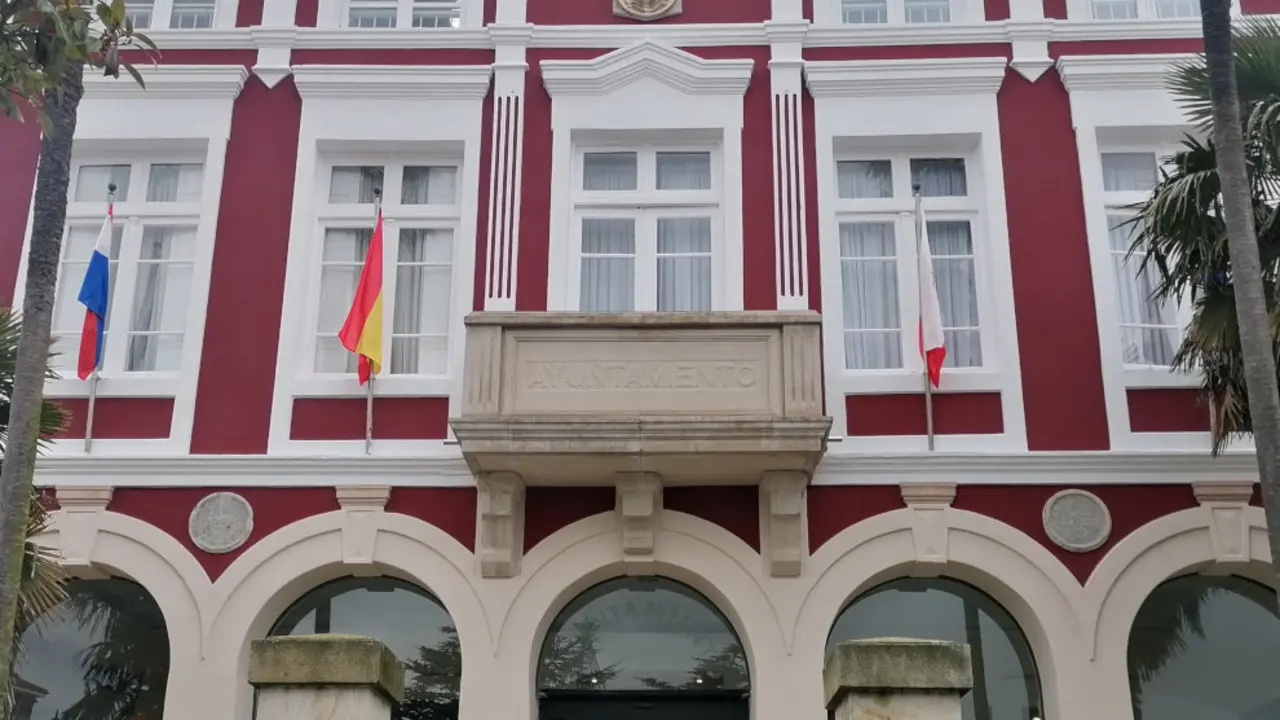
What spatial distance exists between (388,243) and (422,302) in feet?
2.33

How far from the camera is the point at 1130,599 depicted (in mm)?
11609

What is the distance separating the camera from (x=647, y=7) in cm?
1377

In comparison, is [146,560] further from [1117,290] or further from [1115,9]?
[1115,9]

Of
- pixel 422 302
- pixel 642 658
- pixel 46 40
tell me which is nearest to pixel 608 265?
pixel 422 302

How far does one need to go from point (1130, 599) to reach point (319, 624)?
7428 millimetres

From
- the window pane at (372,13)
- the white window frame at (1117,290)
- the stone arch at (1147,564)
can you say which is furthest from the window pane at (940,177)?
the window pane at (372,13)

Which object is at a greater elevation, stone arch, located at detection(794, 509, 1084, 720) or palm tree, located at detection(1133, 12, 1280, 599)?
palm tree, located at detection(1133, 12, 1280, 599)

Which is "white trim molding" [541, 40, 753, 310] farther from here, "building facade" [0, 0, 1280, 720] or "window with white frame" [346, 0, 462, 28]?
"window with white frame" [346, 0, 462, 28]

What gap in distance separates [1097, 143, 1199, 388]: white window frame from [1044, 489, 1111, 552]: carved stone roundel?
1228 millimetres

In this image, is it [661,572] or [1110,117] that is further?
[1110,117]

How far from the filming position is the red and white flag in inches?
472

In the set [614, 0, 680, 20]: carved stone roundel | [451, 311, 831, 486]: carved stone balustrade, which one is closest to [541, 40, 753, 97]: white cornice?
[614, 0, 680, 20]: carved stone roundel

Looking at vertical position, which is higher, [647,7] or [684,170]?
[647,7]

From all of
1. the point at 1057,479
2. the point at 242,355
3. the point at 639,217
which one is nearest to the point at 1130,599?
the point at 1057,479
